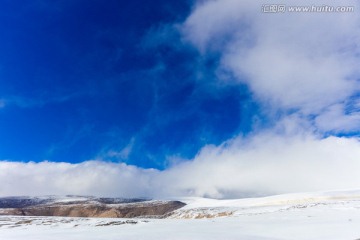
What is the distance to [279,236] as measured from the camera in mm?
16391

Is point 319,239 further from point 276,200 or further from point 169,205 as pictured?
point 169,205

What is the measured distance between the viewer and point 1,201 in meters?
166

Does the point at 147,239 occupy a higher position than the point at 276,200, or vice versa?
the point at 276,200

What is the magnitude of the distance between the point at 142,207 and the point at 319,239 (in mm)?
143051

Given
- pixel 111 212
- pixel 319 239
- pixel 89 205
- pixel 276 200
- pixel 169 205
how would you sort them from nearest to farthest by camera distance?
1. pixel 319 239
2. pixel 276 200
3. pixel 111 212
4. pixel 89 205
5. pixel 169 205

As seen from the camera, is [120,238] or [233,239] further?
[120,238]

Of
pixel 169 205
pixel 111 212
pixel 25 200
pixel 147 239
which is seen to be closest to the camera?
pixel 147 239

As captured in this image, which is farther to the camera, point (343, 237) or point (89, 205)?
point (89, 205)

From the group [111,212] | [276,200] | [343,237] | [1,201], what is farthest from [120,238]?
[1,201]

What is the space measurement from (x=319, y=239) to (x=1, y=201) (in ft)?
603

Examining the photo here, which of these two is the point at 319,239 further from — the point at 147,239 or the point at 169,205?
the point at 169,205

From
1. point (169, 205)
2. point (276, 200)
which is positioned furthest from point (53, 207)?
point (276, 200)

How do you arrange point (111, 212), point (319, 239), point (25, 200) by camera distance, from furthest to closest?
point (25, 200) → point (111, 212) → point (319, 239)

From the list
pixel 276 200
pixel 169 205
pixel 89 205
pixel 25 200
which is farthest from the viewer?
pixel 25 200
